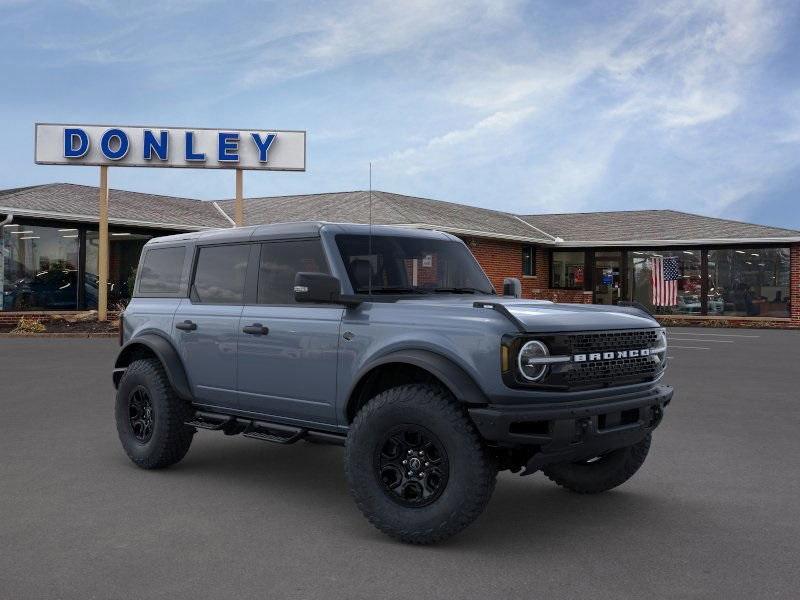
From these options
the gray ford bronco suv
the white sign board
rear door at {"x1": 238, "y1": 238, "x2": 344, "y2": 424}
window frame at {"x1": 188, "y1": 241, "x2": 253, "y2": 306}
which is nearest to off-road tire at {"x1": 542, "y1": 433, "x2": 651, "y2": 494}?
the gray ford bronco suv

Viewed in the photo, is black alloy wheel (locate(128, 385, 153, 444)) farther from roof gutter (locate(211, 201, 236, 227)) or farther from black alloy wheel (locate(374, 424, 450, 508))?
roof gutter (locate(211, 201, 236, 227))

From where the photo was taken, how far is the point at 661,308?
32.5 metres

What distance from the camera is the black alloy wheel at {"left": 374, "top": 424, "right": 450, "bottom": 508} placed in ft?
15.6

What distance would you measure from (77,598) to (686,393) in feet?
31.0

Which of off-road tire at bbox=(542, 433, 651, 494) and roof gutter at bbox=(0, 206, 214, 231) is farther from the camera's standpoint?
roof gutter at bbox=(0, 206, 214, 231)

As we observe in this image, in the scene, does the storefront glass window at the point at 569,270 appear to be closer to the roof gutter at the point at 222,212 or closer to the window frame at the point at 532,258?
the window frame at the point at 532,258

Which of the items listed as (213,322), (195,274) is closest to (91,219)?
(195,274)

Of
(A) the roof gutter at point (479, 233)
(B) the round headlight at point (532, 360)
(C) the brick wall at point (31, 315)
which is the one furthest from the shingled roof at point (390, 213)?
(B) the round headlight at point (532, 360)

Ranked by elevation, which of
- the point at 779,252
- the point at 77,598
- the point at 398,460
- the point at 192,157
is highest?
the point at 192,157

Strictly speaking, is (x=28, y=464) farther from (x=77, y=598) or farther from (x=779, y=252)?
(x=779, y=252)

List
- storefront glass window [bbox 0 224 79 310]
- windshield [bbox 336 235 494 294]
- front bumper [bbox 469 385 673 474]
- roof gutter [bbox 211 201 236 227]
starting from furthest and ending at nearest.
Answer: roof gutter [bbox 211 201 236 227] → storefront glass window [bbox 0 224 79 310] → windshield [bbox 336 235 494 294] → front bumper [bbox 469 385 673 474]

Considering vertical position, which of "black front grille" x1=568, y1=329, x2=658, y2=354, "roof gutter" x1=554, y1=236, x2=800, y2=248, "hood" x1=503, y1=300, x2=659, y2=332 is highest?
"roof gutter" x1=554, y1=236, x2=800, y2=248

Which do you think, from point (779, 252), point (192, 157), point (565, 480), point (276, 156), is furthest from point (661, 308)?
point (565, 480)

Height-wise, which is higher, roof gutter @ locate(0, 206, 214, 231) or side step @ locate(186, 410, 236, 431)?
roof gutter @ locate(0, 206, 214, 231)
